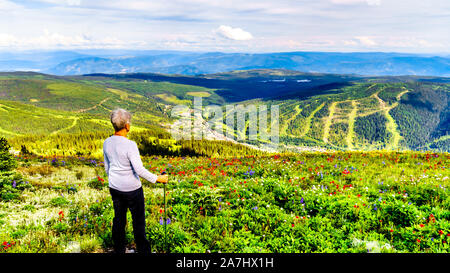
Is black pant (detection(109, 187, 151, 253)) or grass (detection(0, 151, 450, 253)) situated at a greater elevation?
black pant (detection(109, 187, 151, 253))

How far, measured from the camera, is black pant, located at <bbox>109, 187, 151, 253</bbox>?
5.29 metres

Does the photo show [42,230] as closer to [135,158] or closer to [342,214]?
[135,158]

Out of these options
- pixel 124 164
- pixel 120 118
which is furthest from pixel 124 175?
pixel 120 118

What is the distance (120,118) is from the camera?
4977 mm

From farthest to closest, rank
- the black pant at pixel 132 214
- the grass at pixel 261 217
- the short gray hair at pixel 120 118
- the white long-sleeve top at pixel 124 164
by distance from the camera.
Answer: the grass at pixel 261 217 → the black pant at pixel 132 214 → the white long-sleeve top at pixel 124 164 → the short gray hair at pixel 120 118

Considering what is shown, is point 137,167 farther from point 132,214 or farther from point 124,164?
point 132,214

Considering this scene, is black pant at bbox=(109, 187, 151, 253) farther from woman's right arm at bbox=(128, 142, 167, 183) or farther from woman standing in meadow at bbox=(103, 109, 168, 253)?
woman's right arm at bbox=(128, 142, 167, 183)

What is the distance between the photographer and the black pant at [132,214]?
208 inches

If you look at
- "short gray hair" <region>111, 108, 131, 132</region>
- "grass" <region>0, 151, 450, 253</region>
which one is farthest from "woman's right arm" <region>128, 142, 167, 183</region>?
"grass" <region>0, 151, 450, 253</region>

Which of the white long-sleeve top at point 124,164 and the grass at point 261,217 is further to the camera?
the grass at point 261,217

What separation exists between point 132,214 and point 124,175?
0.90 meters

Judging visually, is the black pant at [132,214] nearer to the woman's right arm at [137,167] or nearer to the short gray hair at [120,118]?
the woman's right arm at [137,167]

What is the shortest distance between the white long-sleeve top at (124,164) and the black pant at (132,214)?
150 mm

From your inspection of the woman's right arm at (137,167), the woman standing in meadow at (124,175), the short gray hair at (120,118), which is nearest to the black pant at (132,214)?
the woman standing in meadow at (124,175)
